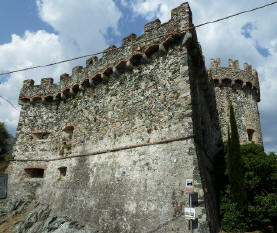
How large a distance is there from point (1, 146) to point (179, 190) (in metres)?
14.5

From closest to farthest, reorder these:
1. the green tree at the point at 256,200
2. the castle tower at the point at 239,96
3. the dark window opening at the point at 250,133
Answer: the green tree at the point at 256,200, the castle tower at the point at 239,96, the dark window opening at the point at 250,133

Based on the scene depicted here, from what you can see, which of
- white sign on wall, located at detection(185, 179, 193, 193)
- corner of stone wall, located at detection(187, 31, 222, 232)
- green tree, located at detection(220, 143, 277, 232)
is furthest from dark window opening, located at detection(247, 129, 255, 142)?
white sign on wall, located at detection(185, 179, 193, 193)

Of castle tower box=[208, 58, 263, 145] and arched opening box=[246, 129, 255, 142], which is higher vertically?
castle tower box=[208, 58, 263, 145]

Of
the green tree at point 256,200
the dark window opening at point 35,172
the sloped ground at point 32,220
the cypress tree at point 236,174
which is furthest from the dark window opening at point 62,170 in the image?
the cypress tree at point 236,174

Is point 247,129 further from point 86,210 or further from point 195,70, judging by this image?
point 86,210

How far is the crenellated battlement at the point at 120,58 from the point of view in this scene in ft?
29.8

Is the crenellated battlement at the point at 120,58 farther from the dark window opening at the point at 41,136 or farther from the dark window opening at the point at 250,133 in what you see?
the dark window opening at the point at 250,133

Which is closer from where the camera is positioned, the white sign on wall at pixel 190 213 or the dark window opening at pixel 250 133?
the white sign on wall at pixel 190 213

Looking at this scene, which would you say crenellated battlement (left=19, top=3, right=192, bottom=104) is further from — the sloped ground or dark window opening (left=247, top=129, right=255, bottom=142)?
dark window opening (left=247, top=129, right=255, bottom=142)

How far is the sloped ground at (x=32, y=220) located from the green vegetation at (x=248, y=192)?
17.3ft

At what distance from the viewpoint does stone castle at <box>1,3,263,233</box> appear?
7.55 metres

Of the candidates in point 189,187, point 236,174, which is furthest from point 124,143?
point 236,174

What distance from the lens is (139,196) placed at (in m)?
8.02

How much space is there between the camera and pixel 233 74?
17219 mm
